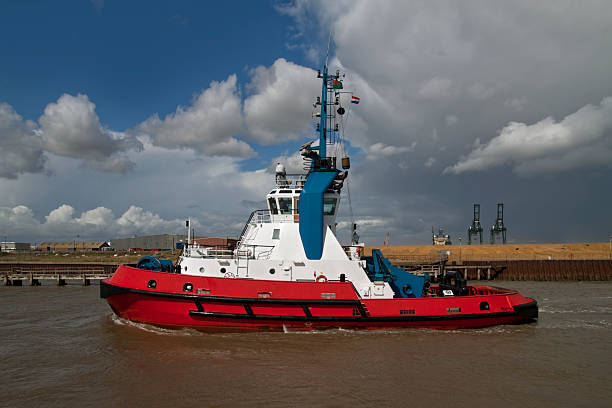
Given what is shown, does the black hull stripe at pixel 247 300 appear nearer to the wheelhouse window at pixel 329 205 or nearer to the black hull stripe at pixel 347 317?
the black hull stripe at pixel 347 317

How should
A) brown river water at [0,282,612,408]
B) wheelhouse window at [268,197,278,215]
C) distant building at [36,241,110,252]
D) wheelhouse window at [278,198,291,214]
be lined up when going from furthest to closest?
distant building at [36,241,110,252], wheelhouse window at [268,197,278,215], wheelhouse window at [278,198,291,214], brown river water at [0,282,612,408]

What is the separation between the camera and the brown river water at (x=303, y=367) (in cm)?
593

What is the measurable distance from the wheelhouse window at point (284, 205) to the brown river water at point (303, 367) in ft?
10.9

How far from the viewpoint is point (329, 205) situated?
35.3 feet

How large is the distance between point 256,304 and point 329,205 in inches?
133

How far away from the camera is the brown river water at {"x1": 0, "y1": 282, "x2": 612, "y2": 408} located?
5.93 metres

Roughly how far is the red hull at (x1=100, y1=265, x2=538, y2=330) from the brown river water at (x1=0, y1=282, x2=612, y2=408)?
298mm

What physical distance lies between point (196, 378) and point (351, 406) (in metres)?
2.74

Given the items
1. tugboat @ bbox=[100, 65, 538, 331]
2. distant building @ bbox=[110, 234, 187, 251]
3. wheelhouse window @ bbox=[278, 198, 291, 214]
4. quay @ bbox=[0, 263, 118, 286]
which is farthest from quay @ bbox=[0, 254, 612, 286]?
distant building @ bbox=[110, 234, 187, 251]

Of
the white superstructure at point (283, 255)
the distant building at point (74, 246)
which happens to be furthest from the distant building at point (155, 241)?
the white superstructure at point (283, 255)

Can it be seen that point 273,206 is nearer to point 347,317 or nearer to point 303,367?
point 347,317

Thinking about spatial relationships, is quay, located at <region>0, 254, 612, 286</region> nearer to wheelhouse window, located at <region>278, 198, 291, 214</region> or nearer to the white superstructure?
the white superstructure

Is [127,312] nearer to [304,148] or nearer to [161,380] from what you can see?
[161,380]

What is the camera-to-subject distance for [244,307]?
9.32 meters
